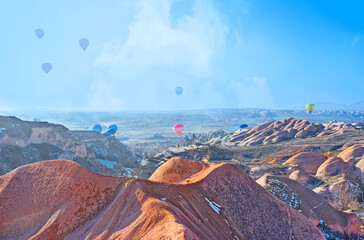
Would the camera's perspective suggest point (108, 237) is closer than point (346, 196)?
Yes

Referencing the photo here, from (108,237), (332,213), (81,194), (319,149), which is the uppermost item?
(81,194)

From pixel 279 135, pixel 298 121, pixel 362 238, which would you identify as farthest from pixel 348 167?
pixel 298 121

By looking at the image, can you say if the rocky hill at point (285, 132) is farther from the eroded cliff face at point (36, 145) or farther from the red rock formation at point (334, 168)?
the eroded cliff face at point (36, 145)

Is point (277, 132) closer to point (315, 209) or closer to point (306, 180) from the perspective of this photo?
point (306, 180)

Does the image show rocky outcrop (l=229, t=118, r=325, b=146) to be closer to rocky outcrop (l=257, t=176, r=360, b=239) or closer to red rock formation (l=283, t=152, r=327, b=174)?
red rock formation (l=283, t=152, r=327, b=174)

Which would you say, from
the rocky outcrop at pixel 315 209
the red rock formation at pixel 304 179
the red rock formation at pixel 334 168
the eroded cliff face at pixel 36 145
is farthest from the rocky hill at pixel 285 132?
the rocky outcrop at pixel 315 209

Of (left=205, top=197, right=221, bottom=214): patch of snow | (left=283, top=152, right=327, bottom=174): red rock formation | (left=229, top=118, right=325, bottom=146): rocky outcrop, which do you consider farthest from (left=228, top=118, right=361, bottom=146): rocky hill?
(left=205, top=197, right=221, bottom=214): patch of snow

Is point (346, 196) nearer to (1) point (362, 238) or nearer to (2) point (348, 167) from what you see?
(1) point (362, 238)
